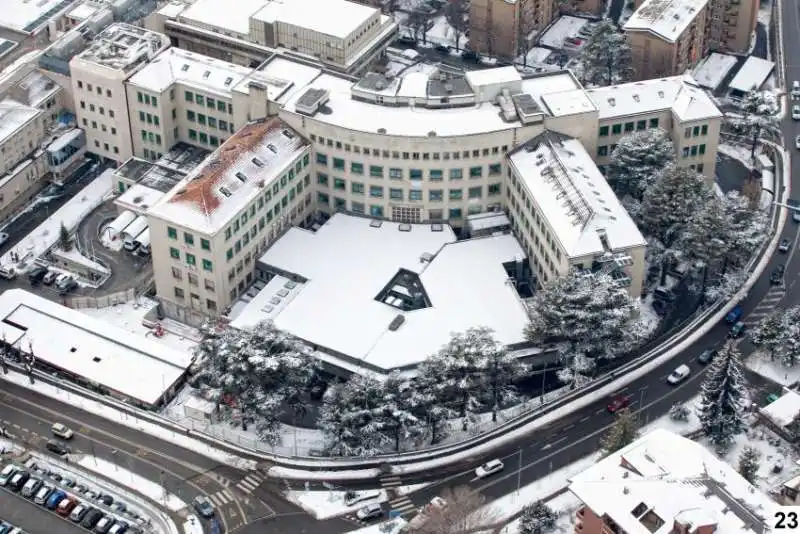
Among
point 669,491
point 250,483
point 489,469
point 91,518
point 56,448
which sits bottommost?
point 250,483

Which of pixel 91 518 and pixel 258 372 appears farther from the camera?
pixel 258 372

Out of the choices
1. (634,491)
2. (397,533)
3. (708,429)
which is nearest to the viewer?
(634,491)

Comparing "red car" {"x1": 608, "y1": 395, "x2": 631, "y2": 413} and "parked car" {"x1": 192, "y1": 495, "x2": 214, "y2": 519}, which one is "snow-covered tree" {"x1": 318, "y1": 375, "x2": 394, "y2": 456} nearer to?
"parked car" {"x1": 192, "y1": 495, "x2": 214, "y2": 519}

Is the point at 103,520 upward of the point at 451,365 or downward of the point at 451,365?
downward

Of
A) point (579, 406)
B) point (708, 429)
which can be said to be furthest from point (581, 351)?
point (708, 429)

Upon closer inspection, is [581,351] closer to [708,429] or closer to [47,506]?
[708,429]

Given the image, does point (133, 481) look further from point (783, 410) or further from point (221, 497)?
point (783, 410)

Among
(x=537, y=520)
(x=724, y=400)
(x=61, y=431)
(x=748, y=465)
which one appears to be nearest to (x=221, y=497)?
(x=61, y=431)
